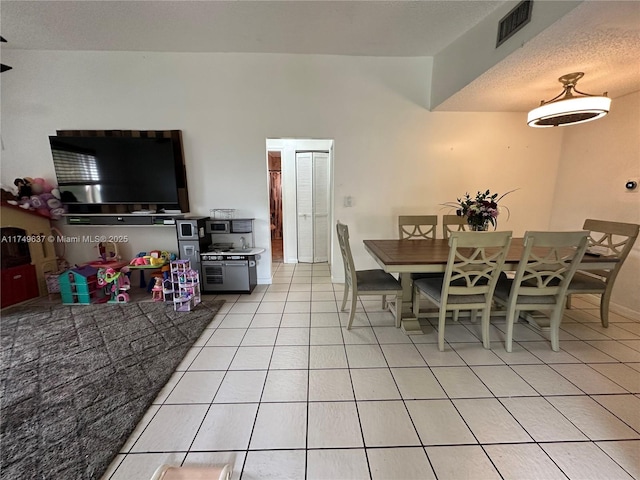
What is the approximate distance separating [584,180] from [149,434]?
4.93m

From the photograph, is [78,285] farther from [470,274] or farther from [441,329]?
[470,274]

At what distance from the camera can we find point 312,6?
236 centimetres

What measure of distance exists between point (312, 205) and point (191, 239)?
2.13 meters

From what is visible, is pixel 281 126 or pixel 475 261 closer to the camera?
pixel 475 261

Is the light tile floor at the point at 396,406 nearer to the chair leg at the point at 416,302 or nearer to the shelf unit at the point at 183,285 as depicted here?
the chair leg at the point at 416,302

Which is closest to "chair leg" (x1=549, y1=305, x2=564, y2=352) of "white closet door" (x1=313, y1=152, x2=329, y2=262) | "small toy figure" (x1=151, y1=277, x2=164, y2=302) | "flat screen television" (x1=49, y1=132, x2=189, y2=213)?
"white closet door" (x1=313, y1=152, x2=329, y2=262)

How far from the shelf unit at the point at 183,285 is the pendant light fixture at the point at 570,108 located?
3.64 metres

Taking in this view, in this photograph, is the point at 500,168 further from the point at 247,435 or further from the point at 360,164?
the point at 247,435

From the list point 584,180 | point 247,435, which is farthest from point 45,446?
point 584,180

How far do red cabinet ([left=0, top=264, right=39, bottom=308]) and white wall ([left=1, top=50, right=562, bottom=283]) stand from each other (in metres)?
0.54

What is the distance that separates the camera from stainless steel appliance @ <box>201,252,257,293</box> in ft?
10.7

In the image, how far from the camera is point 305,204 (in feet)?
15.1

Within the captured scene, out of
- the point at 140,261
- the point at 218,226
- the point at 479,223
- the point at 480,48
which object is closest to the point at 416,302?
the point at 479,223

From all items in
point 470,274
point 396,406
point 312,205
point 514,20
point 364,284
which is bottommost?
point 396,406
